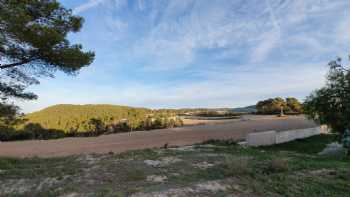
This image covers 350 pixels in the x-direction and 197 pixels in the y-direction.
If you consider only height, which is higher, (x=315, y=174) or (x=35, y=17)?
(x=35, y=17)

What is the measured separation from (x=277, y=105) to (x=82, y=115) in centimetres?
2563

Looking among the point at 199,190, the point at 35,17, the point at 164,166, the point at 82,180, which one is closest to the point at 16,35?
the point at 35,17

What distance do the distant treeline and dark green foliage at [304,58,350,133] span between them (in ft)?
47.9

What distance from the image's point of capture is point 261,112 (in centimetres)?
3803

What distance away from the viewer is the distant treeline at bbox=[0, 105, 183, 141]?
83.4 ft

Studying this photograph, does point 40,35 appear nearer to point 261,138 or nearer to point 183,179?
point 183,179

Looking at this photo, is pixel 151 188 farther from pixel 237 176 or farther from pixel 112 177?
pixel 237 176

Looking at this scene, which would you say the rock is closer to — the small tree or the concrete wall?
the concrete wall

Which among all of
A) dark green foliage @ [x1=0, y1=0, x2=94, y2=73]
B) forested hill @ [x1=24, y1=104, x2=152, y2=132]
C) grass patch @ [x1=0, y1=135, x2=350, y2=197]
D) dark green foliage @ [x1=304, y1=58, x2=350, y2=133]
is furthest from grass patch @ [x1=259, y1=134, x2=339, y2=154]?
forested hill @ [x1=24, y1=104, x2=152, y2=132]

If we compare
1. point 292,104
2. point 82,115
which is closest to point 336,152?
point 292,104

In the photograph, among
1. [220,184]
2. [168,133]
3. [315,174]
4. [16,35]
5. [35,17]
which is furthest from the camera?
[168,133]

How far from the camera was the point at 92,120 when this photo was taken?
108 ft

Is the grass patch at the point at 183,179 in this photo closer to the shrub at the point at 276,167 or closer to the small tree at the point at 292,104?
the shrub at the point at 276,167

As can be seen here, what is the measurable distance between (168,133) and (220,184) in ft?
38.6
